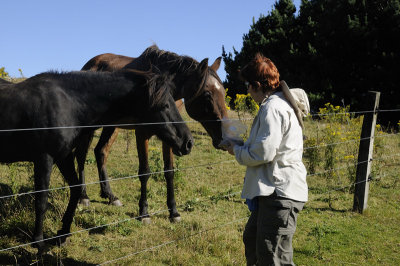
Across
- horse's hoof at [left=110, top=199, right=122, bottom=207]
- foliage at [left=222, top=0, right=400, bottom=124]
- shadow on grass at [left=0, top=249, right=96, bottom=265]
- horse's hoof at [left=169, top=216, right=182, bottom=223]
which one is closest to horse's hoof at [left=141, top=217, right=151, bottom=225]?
horse's hoof at [left=169, top=216, right=182, bottom=223]

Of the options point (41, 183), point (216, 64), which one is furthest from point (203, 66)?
point (41, 183)

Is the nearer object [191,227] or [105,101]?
[105,101]

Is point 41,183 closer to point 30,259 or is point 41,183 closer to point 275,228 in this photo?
point 30,259

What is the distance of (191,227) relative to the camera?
429cm

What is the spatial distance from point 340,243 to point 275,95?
289 cm

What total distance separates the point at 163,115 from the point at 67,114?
991 millimetres

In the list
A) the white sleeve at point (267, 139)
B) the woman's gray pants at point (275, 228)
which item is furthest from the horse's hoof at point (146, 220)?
the white sleeve at point (267, 139)

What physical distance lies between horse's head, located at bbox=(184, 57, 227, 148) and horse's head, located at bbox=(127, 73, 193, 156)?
3.69 ft

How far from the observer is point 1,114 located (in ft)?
10.4

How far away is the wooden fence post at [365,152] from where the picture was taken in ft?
16.8

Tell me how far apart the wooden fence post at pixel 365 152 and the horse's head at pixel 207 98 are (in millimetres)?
2220

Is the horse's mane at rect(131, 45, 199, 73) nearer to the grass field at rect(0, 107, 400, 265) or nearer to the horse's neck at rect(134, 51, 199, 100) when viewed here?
the horse's neck at rect(134, 51, 199, 100)

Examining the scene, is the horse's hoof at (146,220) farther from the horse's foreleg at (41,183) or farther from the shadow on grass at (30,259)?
the horse's foreleg at (41,183)

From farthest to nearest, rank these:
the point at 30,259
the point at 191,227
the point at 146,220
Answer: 1. the point at 146,220
2. the point at 191,227
3. the point at 30,259
